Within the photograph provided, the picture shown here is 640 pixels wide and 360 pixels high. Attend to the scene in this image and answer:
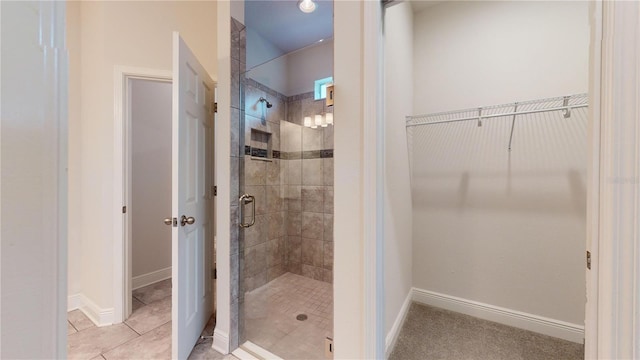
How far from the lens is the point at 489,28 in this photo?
211 cm

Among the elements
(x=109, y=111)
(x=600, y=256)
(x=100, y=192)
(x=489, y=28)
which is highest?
(x=489, y=28)

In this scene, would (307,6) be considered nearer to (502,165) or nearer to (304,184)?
(304,184)

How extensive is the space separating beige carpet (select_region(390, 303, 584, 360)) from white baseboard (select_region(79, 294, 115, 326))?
2.16 m

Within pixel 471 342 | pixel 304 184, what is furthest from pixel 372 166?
pixel 471 342

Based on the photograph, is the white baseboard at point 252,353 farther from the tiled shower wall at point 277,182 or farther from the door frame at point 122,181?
the door frame at point 122,181

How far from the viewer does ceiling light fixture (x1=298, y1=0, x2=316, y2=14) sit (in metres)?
2.22

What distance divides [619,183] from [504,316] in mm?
1705

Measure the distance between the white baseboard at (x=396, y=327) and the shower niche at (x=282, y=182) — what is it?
0.42 meters

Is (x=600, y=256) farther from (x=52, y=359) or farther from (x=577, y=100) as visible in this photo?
(x=577, y=100)

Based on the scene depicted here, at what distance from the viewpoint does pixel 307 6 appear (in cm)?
227

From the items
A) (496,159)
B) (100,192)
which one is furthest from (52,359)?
(496,159)

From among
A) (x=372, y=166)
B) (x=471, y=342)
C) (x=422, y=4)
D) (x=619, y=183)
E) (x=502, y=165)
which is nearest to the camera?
(x=619, y=183)

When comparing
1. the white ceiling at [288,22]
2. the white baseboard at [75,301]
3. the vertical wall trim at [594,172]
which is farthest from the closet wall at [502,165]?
the white baseboard at [75,301]

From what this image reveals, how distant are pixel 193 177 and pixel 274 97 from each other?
113 centimetres
